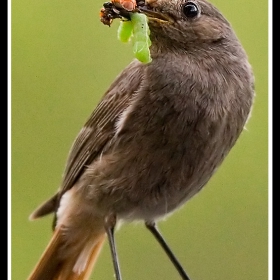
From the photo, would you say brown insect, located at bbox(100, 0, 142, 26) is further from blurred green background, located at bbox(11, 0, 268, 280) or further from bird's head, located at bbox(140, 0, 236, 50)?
blurred green background, located at bbox(11, 0, 268, 280)

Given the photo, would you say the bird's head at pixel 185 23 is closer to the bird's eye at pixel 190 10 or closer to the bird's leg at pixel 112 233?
the bird's eye at pixel 190 10

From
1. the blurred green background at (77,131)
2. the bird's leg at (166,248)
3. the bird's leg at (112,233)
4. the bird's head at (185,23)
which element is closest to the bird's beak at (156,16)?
the bird's head at (185,23)

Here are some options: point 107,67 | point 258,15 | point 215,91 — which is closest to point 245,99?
point 215,91

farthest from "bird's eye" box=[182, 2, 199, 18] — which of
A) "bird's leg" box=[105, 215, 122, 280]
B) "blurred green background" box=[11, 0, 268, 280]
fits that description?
"bird's leg" box=[105, 215, 122, 280]

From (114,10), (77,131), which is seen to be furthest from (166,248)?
(114,10)

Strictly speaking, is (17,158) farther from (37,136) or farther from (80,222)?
(80,222)

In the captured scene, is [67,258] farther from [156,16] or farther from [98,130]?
[156,16]
